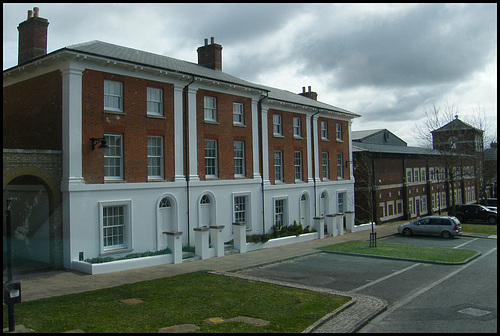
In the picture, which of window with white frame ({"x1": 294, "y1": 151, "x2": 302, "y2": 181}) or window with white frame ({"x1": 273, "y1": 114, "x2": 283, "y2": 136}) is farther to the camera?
window with white frame ({"x1": 294, "y1": 151, "x2": 302, "y2": 181})

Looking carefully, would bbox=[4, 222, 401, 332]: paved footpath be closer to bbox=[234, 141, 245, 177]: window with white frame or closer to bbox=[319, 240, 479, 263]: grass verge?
bbox=[319, 240, 479, 263]: grass verge

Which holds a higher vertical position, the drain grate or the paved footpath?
the paved footpath

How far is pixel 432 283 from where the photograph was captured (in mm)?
15062

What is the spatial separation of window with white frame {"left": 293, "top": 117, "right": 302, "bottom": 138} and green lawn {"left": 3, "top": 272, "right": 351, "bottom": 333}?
16.9 meters

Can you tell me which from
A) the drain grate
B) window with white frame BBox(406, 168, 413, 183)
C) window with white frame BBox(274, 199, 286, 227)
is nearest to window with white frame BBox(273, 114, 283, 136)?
window with white frame BBox(274, 199, 286, 227)

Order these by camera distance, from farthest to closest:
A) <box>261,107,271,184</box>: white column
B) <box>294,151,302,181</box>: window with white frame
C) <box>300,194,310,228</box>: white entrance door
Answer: <box>294,151,302,181</box>: window with white frame, <box>300,194,310,228</box>: white entrance door, <box>261,107,271,184</box>: white column

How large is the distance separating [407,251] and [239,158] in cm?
1061

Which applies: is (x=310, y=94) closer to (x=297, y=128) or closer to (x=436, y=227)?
(x=297, y=128)

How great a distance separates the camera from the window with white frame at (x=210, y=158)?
23.1 metres

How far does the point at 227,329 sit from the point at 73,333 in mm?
3182

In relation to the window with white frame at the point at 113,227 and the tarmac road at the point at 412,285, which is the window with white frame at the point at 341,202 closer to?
the tarmac road at the point at 412,285

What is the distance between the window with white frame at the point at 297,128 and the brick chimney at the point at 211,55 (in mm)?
6407

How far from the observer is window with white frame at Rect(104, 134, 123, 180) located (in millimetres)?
18594

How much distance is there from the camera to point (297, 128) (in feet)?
98.6
